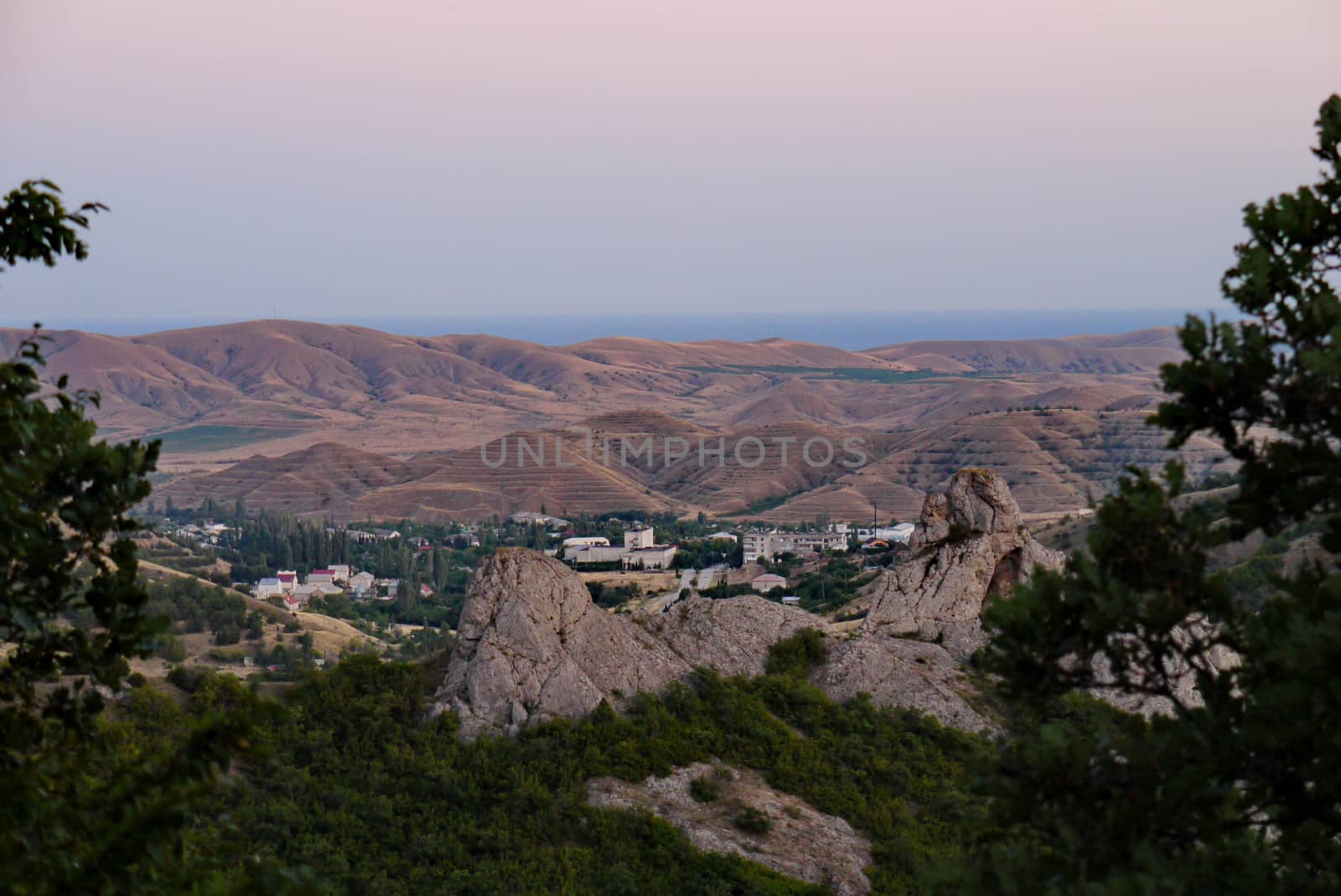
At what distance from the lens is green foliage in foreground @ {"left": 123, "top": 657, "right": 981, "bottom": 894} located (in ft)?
58.1

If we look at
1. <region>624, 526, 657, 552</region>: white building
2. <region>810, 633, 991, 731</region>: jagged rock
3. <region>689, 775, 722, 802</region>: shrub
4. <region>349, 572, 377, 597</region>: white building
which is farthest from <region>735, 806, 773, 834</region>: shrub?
<region>624, 526, 657, 552</region>: white building

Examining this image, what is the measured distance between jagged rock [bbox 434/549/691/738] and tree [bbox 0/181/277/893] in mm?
12372

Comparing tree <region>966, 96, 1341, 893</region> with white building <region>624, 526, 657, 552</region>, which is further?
white building <region>624, 526, 657, 552</region>

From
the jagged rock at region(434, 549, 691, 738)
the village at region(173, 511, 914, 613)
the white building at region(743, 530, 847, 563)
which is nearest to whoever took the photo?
the jagged rock at region(434, 549, 691, 738)

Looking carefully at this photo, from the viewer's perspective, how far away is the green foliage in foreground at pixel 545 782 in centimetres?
1770

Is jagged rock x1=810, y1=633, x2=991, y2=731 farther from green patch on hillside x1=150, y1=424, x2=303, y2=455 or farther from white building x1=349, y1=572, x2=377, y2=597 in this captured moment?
green patch on hillside x1=150, y1=424, x2=303, y2=455

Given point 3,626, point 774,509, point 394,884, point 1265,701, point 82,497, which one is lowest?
point 774,509

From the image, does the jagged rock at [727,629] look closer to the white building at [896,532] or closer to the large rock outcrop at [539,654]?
the large rock outcrop at [539,654]

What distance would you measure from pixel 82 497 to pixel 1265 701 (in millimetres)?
7205

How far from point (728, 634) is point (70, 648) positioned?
18.2 m

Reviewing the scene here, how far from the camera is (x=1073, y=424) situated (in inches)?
5123

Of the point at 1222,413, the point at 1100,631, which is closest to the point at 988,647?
the point at 1100,631

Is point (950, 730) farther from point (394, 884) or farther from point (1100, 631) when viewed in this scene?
point (1100, 631)

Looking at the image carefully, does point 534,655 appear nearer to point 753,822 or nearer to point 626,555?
point 753,822
